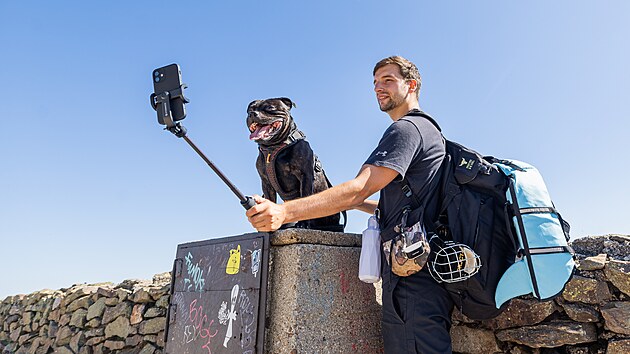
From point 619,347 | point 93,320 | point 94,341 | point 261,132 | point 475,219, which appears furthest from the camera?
point 93,320

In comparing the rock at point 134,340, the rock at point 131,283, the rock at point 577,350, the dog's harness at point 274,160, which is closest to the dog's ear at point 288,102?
the dog's harness at point 274,160

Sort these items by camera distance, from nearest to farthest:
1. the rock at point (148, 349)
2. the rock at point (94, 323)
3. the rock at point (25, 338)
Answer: the rock at point (148, 349), the rock at point (94, 323), the rock at point (25, 338)

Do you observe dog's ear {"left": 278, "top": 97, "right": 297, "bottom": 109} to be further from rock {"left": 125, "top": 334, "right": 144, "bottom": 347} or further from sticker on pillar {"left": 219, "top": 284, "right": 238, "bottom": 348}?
rock {"left": 125, "top": 334, "right": 144, "bottom": 347}

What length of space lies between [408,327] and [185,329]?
1.50 metres

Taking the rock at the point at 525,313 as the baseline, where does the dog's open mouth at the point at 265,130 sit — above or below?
above

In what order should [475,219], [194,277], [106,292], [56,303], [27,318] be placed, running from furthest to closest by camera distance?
[27,318] < [56,303] < [106,292] < [194,277] < [475,219]

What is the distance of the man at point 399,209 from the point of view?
232 centimetres

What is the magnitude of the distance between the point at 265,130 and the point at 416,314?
184cm

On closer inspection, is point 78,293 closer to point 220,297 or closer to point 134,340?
point 134,340

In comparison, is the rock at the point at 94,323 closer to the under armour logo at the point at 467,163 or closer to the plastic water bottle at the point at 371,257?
the plastic water bottle at the point at 371,257

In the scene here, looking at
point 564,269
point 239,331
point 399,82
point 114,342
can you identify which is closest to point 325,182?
point 399,82

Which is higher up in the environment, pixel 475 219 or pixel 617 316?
pixel 475 219

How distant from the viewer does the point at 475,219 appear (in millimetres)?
2422

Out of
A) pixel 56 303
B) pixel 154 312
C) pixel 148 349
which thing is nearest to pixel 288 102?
pixel 154 312
